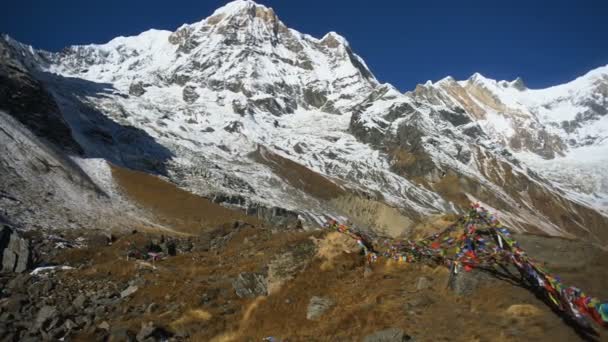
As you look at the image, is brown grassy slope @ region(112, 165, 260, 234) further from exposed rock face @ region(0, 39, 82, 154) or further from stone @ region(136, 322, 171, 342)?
stone @ region(136, 322, 171, 342)

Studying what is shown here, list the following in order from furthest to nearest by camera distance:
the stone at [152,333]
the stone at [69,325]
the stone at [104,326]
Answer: the stone at [69,325] → the stone at [104,326] → the stone at [152,333]

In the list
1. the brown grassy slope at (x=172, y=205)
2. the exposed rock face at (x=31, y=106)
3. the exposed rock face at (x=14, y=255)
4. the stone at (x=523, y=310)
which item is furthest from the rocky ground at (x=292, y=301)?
the exposed rock face at (x=31, y=106)

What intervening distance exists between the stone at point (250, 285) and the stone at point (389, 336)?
308 inches

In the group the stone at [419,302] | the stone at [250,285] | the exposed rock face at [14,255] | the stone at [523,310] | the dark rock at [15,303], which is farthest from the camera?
the exposed rock face at [14,255]

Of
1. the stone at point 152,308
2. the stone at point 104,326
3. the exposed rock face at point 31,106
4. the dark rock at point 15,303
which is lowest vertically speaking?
the dark rock at point 15,303

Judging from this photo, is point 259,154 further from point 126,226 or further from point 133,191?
point 126,226

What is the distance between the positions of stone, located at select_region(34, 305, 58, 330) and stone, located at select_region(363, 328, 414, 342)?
12.5 m

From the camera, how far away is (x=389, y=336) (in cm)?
1348

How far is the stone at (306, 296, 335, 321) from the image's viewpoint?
17.5 meters

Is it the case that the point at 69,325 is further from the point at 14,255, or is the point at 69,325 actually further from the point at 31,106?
the point at 31,106

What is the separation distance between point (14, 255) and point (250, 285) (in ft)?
55.6

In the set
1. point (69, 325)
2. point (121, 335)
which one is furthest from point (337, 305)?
point (69, 325)

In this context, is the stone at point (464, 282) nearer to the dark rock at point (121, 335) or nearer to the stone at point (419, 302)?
the stone at point (419, 302)

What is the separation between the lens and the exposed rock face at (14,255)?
1089 inches
